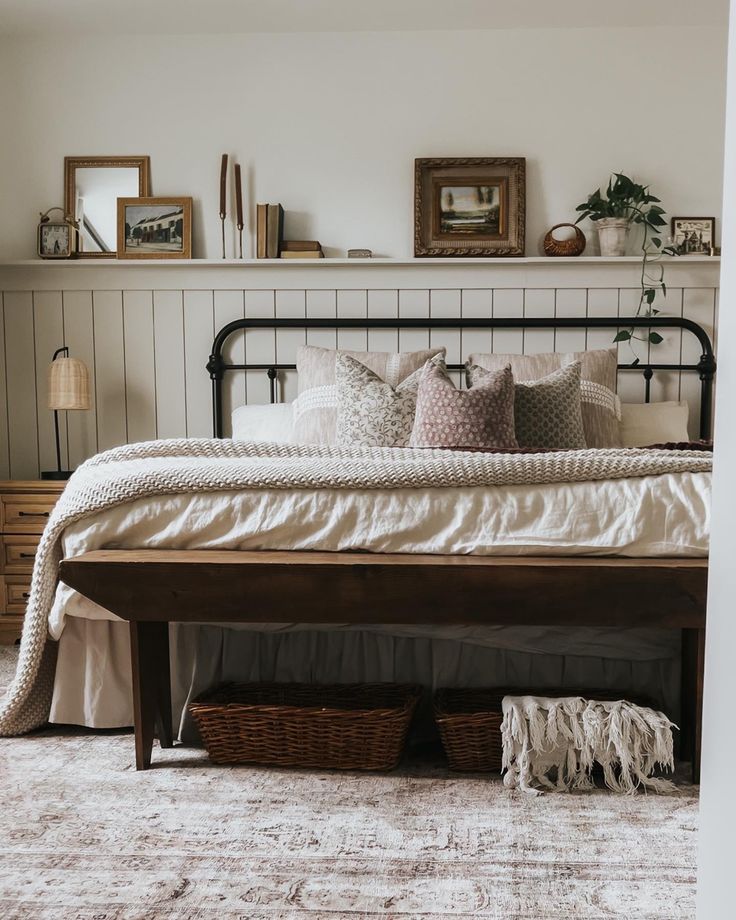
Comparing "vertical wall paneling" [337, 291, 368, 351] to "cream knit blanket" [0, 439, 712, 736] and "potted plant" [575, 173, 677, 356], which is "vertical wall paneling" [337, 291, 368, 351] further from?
"cream knit blanket" [0, 439, 712, 736]

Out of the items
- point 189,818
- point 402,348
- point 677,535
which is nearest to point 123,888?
point 189,818

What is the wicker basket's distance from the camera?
6.04ft

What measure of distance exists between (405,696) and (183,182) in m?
2.58

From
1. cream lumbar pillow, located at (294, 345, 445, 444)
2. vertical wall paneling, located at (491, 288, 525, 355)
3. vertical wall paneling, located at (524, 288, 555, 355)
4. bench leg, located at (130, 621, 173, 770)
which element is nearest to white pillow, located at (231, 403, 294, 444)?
cream lumbar pillow, located at (294, 345, 445, 444)

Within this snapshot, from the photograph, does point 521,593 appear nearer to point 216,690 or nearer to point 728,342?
point 216,690

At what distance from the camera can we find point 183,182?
371 centimetres

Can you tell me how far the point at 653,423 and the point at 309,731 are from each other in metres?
1.97

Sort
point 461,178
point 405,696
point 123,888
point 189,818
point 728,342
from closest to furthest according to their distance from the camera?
point 728,342
point 123,888
point 189,818
point 405,696
point 461,178

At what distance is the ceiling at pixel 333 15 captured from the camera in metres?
3.38

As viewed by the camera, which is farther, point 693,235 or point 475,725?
point 693,235

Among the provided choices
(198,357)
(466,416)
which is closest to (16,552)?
(198,357)

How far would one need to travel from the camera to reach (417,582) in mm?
1739

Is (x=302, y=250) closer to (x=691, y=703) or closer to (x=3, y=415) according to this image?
(x=3, y=415)

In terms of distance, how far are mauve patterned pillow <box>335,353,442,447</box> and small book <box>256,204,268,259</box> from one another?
882 millimetres
